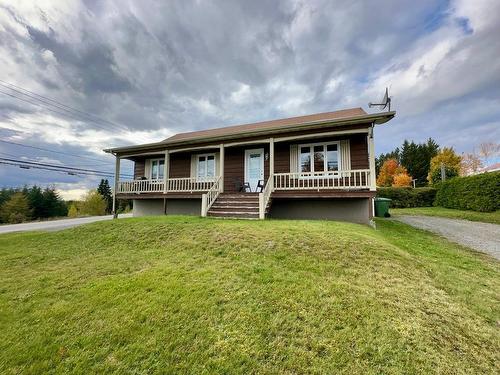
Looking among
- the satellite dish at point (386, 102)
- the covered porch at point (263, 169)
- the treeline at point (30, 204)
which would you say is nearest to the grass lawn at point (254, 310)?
the covered porch at point (263, 169)

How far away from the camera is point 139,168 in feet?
51.3

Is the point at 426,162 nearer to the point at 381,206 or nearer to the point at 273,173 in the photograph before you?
the point at 381,206

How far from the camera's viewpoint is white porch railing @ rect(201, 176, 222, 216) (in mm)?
9719

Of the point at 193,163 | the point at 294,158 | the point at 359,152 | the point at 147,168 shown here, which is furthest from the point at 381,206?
the point at 147,168

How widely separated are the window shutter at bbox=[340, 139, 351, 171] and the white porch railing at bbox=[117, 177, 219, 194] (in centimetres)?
658

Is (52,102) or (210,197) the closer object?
(210,197)

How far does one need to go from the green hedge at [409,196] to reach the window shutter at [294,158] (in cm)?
1283

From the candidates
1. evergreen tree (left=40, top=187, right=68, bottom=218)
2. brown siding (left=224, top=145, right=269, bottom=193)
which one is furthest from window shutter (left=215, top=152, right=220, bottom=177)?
evergreen tree (left=40, top=187, right=68, bottom=218)

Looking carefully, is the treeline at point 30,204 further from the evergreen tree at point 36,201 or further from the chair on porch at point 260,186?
the chair on porch at point 260,186

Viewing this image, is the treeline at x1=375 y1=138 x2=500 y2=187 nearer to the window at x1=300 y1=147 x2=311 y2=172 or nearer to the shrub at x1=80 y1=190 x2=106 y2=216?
the window at x1=300 y1=147 x2=311 y2=172

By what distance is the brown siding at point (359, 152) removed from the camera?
1044cm

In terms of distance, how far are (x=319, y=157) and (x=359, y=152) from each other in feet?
5.80

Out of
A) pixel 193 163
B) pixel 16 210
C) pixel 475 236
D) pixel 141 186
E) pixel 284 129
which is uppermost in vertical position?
pixel 284 129

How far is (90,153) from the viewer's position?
3403cm
